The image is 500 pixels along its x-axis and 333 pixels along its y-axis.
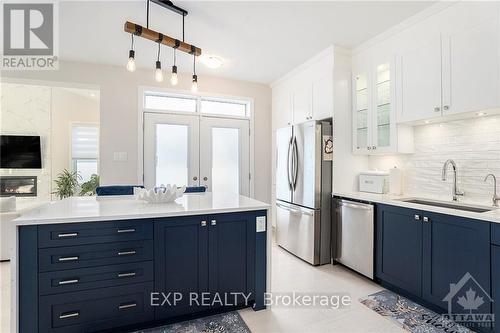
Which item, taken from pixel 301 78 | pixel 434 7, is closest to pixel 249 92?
pixel 301 78

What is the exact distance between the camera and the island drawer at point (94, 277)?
166 cm

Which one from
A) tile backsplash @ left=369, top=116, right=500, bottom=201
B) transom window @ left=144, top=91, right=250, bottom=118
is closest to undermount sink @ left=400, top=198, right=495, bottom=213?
tile backsplash @ left=369, top=116, right=500, bottom=201

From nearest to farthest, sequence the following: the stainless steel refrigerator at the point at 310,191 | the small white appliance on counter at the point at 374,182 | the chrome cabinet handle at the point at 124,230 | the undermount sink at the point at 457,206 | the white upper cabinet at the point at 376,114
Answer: the chrome cabinet handle at the point at 124,230
the undermount sink at the point at 457,206
the white upper cabinet at the point at 376,114
the small white appliance on counter at the point at 374,182
the stainless steel refrigerator at the point at 310,191

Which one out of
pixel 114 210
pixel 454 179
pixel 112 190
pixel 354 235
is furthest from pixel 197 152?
pixel 454 179

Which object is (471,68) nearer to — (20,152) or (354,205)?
(354,205)

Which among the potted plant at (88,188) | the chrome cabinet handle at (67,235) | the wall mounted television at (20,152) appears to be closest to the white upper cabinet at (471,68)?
the chrome cabinet handle at (67,235)

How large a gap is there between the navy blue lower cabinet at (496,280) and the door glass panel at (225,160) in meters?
3.42

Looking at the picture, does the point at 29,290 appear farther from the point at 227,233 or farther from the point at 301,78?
the point at 301,78

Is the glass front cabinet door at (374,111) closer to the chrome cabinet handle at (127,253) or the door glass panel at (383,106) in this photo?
the door glass panel at (383,106)

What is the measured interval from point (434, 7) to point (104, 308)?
12.1 ft

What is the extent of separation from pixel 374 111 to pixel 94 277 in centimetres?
314

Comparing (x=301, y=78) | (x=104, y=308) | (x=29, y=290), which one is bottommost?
(x=104, y=308)

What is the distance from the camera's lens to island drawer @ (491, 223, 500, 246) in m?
1.73

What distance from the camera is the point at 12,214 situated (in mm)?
3348
